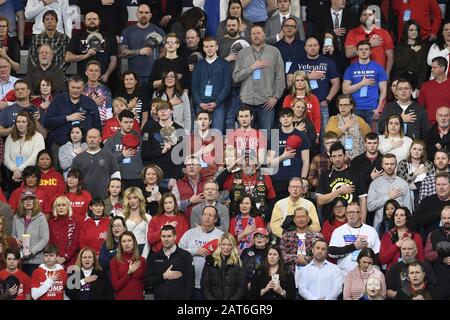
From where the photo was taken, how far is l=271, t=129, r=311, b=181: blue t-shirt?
2012cm

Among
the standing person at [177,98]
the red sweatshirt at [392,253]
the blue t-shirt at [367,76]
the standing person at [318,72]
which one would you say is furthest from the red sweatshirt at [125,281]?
the blue t-shirt at [367,76]

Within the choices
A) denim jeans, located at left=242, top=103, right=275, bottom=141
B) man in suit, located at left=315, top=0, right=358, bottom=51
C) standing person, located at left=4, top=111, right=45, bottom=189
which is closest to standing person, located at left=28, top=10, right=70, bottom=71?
standing person, located at left=4, top=111, right=45, bottom=189

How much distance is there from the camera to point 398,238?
1864 centimetres

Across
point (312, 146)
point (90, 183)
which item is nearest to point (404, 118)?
point (312, 146)

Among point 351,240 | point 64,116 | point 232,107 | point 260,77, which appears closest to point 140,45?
point 232,107

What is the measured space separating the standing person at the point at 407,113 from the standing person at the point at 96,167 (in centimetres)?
352

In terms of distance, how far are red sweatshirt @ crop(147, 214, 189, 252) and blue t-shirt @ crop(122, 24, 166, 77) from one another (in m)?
3.60

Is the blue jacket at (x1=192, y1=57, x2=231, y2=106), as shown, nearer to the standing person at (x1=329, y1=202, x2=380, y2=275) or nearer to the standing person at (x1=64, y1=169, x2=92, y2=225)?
the standing person at (x1=64, y1=169, x2=92, y2=225)

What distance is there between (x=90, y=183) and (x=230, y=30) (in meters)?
3.28

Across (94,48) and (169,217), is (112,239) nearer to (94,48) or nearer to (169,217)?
(169,217)

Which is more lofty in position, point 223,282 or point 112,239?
point 112,239

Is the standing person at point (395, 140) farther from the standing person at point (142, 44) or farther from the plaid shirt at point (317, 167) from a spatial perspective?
the standing person at point (142, 44)

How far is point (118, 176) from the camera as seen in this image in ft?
64.8

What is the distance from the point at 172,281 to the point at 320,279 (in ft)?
5.39
